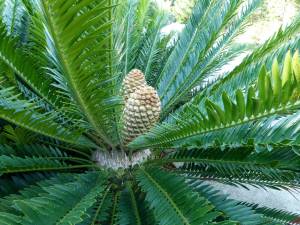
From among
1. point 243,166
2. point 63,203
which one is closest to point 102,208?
Result: point 63,203

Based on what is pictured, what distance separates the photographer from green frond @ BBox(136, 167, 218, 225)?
102 centimetres

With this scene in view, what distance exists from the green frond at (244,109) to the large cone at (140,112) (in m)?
0.24

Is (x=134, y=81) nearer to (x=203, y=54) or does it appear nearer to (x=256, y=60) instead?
(x=203, y=54)

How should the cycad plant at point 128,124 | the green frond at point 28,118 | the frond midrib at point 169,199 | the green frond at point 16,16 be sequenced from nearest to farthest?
the cycad plant at point 128,124, the frond midrib at point 169,199, the green frond at point 28,118, the green frond at point 16,16

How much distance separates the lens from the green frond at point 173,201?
1.02 meters

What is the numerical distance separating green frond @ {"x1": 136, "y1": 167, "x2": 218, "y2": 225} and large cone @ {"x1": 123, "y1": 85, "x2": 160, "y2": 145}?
21cm

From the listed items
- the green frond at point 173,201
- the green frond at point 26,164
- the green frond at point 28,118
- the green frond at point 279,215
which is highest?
the green frond at point 28,118

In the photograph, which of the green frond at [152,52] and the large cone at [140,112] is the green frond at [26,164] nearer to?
the large cone at [140,112]

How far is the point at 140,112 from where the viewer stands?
5.02 ft

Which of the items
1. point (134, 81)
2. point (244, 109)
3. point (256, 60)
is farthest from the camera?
point (256, 60)

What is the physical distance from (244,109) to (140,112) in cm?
65

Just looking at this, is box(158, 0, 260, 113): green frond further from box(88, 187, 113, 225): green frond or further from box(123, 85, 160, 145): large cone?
box(88, 187, 113, 225): green frond

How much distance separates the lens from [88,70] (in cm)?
107

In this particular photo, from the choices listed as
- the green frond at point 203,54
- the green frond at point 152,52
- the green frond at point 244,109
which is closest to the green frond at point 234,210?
the green frond at point 244,109
